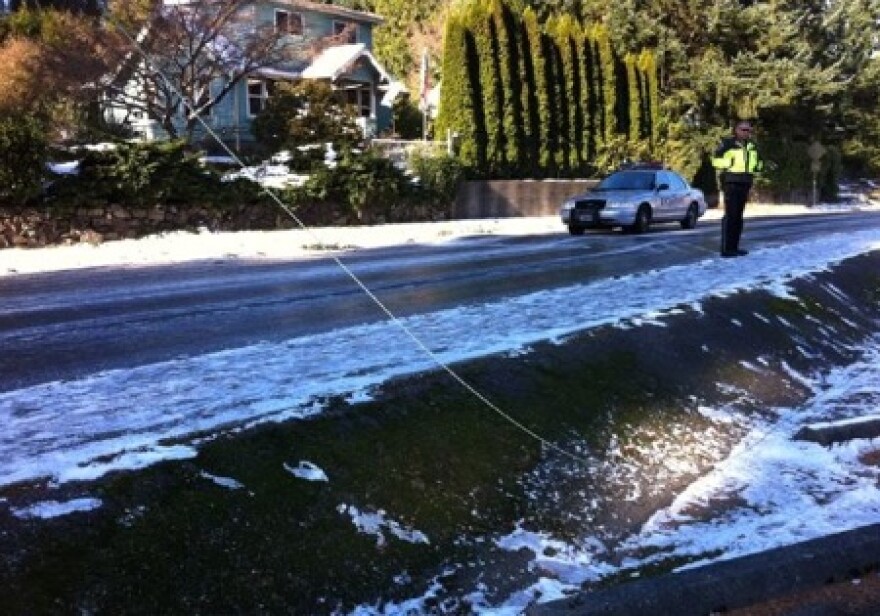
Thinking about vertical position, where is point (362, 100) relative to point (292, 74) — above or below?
below

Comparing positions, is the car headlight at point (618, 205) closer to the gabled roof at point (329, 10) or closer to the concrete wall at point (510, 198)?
the concrete wall at point (510, 198)

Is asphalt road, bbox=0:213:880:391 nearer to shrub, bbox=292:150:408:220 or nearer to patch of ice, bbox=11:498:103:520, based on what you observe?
patch of ice, bbox=11:498:103:520

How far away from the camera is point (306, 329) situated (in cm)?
844

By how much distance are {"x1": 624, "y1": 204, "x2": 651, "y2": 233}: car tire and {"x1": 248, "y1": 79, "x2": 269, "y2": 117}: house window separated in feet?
62.8

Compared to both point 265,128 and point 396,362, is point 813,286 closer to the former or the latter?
point 396,362

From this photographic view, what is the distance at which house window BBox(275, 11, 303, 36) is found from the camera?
1124 inches

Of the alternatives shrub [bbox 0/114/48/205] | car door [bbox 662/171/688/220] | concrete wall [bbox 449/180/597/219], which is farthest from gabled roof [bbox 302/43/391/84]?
shrub [bbox 0/114/48/205]

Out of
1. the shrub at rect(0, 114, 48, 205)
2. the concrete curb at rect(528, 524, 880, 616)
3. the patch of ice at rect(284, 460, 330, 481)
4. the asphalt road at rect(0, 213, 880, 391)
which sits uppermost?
the shrub at rect(0, 114, 48, 205)

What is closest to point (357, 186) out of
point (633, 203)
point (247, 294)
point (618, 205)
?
point (618, 205)

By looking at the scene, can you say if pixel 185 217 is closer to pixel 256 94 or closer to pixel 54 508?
pixel 54 508

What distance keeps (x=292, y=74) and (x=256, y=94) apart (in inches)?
64.1

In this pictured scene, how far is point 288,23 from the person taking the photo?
30.7 meters

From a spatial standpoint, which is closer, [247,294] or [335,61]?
[247,294]

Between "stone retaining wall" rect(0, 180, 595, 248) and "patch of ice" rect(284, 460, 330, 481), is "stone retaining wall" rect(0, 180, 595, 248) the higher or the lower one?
the higher one
